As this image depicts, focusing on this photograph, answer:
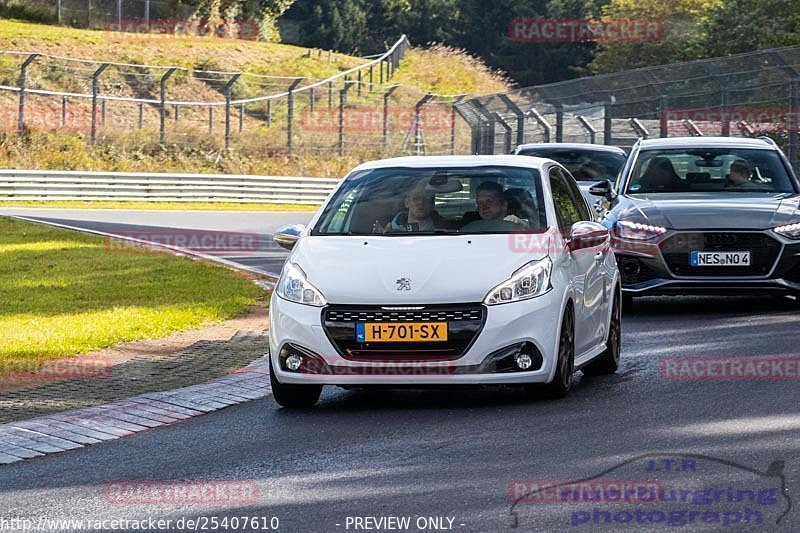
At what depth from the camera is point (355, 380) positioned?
8758mm

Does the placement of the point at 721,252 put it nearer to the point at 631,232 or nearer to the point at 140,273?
the point at 631,232

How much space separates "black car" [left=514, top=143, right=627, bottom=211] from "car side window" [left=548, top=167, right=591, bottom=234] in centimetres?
1013

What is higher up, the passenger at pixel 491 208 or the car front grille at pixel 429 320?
the passenger at pixel 491 208

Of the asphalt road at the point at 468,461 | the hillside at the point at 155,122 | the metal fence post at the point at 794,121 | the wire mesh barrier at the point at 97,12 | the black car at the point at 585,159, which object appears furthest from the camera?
the wire mesh barrier at the point at 97,12

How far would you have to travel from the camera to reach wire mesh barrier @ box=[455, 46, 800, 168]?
25516mm

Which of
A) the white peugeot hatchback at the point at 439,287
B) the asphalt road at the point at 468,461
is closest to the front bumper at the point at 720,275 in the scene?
the asphalt road at the point at 468,461

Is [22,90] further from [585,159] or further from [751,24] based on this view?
[751,24]

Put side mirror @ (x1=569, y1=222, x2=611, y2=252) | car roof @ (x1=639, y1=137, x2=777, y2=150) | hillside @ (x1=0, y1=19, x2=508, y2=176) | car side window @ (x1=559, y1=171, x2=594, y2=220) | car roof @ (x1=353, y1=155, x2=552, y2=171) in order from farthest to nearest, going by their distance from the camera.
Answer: hillside @ (x1=0, y1=19, x2=508, y2=176)
car roof @ (x1=639, y1=137, x2=777, y2=150)
car side window @ (x1=559, y1=171, x2=594, y2=220)
car roof @ (x1=353, y1=155, x2=552, y2=171)
side mirror @ (x1=569, y1=222, x2=611, y2=252)

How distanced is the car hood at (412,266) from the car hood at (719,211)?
189 inches

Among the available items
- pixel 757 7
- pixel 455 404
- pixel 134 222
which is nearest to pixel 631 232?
pixel 455 404

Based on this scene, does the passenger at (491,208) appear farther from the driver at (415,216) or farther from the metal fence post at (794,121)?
the metal fence post at (794,121)

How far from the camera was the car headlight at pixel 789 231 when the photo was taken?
13.7 metres

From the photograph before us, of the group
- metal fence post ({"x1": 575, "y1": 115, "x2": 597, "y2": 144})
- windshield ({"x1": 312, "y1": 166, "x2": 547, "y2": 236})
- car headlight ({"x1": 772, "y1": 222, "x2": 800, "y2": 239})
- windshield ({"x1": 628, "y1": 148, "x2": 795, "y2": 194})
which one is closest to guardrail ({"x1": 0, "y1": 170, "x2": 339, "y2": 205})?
metal fence post ({"x1": 575, "y1": 115, "x2": 597, "y2": 144})

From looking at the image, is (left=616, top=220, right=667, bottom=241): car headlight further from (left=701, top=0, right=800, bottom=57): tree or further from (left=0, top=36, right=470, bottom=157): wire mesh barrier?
(left=701, top=0, right=800, bottom=57): tree
